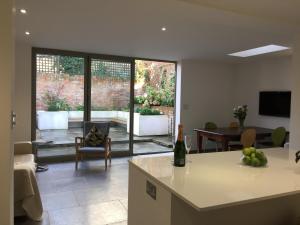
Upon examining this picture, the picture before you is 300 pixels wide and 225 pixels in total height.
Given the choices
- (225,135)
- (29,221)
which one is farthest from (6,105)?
(225,135)

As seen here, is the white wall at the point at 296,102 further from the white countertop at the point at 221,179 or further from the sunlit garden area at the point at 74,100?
the sunlit garden area at the point at 74,100

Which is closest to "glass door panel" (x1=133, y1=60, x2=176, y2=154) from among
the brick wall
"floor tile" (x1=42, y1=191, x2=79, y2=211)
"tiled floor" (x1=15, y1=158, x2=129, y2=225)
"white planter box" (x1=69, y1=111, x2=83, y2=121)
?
the brick wall

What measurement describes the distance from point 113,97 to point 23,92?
186 cm

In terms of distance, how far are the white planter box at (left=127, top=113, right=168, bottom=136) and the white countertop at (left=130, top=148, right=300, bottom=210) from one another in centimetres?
564

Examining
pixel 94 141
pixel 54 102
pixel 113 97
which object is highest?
pixel 113 97

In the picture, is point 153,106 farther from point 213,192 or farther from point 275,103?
point 213,192

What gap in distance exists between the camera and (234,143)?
584 centimetres

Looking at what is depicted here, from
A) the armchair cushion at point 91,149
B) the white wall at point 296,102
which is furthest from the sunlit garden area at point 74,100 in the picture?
the white wall at point 296,102

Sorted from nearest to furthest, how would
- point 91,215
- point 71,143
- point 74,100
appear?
point 91,215 < point 74,100 < point 71,143

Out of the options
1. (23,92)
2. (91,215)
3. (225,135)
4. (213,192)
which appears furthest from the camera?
(23,92)

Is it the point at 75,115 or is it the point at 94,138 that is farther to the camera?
the point at 75,115

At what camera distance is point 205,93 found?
6.71 m

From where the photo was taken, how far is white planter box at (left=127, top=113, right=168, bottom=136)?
7832 mm

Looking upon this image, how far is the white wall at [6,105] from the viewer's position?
1935 mm
